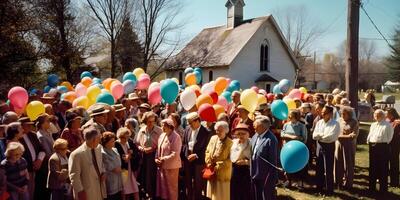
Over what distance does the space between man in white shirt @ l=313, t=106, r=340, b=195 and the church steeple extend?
25429 mm

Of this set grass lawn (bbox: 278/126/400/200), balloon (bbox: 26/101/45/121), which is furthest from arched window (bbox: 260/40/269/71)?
balloon (bbox: 26/101/45/121)

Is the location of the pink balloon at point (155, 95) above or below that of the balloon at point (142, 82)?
below

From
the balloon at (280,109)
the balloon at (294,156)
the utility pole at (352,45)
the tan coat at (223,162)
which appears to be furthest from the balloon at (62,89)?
the utility pole at (352,45)

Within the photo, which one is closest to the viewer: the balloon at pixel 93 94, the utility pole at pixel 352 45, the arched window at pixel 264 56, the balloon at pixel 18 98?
the balloon at pixel 18 98

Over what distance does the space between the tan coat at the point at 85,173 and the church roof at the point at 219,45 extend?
23361mm

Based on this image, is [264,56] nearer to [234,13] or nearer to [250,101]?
[234,13]

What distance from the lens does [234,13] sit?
31.7 metres

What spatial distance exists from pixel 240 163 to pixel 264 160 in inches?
17.3

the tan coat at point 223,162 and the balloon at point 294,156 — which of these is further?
Answer: the tan coat at point 223,162

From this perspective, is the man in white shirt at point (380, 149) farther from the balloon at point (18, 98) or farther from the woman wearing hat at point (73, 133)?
the balloon at point (18, 98)

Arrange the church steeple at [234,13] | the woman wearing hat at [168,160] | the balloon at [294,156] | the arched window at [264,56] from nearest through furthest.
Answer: the balloon at [294,156] → the woman wearing hat at [168,160] → the arched window at [264,56] → the church steeple at [234,13]

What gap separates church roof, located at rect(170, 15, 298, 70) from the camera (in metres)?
28.6

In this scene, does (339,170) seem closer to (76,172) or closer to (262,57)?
(76,172)

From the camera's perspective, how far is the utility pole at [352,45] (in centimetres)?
937
